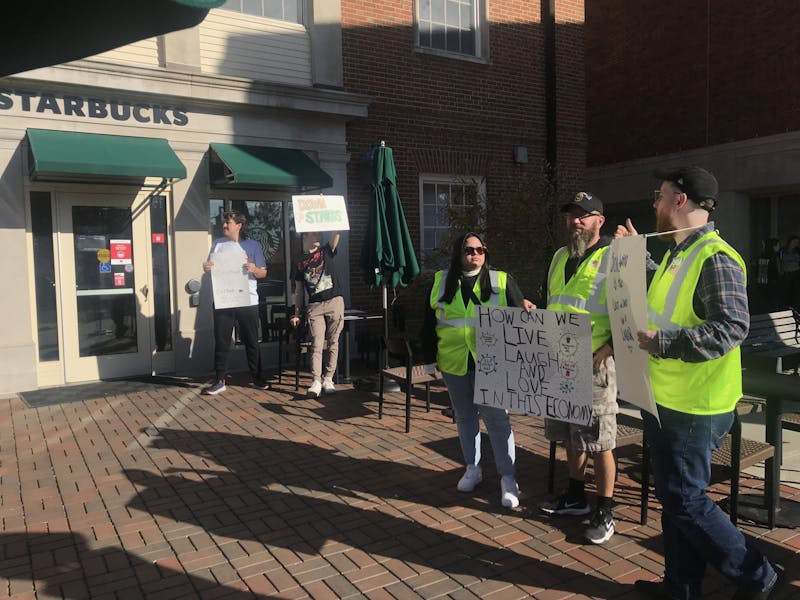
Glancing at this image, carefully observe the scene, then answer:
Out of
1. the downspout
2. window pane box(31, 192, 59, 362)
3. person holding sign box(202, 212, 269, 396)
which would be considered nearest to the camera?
person holding sign box(202, 212, 269, 396)

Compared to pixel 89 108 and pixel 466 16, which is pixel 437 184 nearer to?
pixel 466 16

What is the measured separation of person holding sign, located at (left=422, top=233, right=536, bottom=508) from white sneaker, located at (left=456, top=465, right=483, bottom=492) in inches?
8.6

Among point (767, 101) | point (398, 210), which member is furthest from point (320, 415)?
point (767, 101)

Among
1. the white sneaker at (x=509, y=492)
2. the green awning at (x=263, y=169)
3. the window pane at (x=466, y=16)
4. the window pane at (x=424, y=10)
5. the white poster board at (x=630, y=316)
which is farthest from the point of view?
the window pane at (x=466, y=16)

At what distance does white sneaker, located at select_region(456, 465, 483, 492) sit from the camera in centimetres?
469

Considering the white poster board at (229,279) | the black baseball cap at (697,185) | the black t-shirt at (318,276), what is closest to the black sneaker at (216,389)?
the white poster board at (229,279)

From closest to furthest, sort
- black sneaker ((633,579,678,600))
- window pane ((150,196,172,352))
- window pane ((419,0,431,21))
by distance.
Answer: black sneaker ((633,579,678,600)) → window pane ((150,196,172,352)) → window pane ((419,0,431,21))

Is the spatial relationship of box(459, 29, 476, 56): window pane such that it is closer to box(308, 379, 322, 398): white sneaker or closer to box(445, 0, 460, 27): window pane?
box(445, 0, 460, 27): window pane

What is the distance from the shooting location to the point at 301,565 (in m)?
3.72

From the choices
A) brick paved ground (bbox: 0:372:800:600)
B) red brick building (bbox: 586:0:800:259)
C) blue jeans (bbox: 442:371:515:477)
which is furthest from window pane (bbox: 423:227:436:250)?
red brick building (bbox: 586:0:800:259)

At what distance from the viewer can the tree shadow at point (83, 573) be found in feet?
11.4

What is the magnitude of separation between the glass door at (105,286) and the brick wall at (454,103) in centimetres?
316

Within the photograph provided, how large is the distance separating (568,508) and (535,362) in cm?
101

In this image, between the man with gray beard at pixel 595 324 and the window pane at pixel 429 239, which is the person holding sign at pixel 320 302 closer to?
the window pane at pixel 429 239
